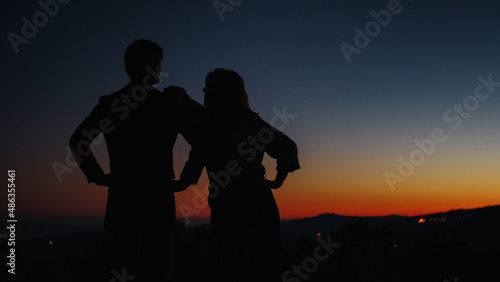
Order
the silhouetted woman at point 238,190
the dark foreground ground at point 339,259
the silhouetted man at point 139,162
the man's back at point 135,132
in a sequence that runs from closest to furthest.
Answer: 1. the silhouetted man at point 139,162
2. the man's back at point 135,132
3. the silhouetted woman at point 238,190
4. the dark foreground ground at point 339,259

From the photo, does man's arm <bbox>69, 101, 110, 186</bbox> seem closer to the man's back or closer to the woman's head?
the man's back

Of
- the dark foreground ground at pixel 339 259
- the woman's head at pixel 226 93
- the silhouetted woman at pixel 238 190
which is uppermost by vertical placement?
the woman's head at pixel 226 93

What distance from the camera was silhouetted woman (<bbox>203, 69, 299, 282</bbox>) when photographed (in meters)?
3.19

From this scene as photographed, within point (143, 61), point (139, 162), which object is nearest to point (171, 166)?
point (139, 162)

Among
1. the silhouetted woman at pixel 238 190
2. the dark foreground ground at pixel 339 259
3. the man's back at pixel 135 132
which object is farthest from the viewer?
the dark foreground ground at pixel 339 259

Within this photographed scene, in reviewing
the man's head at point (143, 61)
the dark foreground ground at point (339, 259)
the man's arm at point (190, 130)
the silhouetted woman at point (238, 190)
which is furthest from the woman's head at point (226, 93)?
the dark foreground ground at point (339, 259)

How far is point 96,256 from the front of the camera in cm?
762

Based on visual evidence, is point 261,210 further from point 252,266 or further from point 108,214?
point 108,214

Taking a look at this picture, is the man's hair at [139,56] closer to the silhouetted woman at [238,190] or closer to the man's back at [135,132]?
the man's back at [135,132]

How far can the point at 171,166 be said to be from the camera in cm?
288

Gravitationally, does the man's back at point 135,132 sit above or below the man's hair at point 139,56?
below

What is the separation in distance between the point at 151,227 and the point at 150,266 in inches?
10.2

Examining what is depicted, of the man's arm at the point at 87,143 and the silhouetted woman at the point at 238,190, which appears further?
the silhouetted woman at the point at 238,190

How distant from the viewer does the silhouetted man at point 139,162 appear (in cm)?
266
